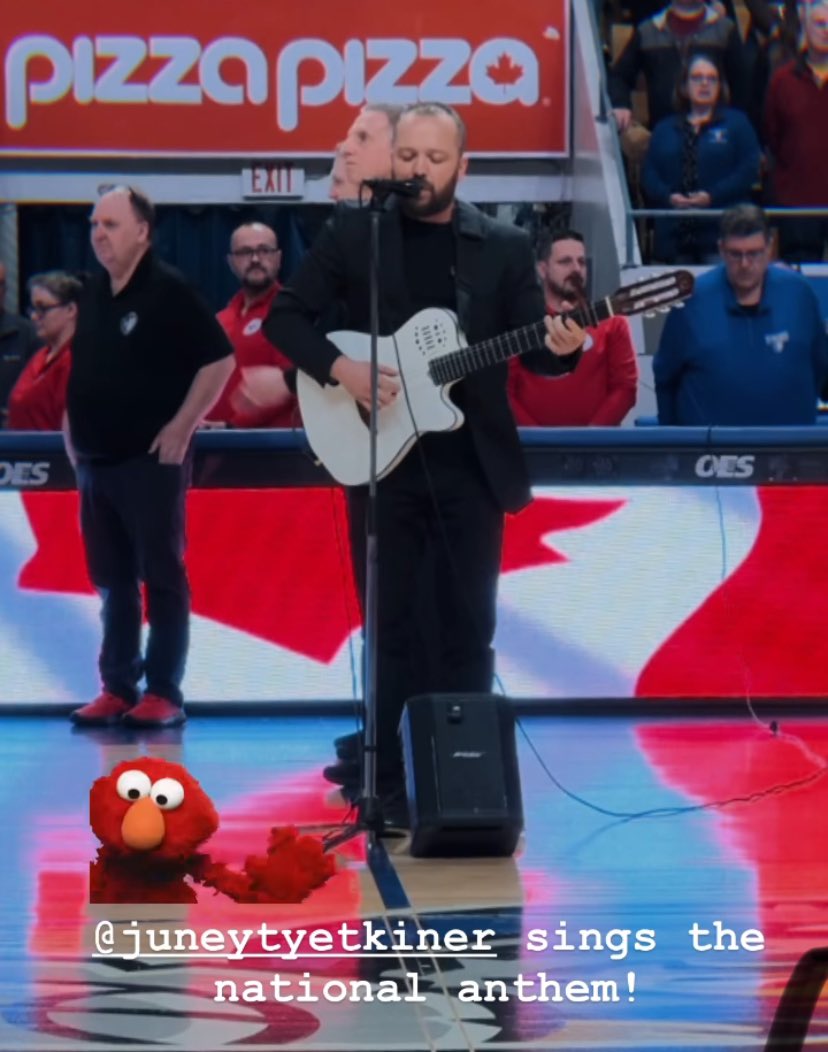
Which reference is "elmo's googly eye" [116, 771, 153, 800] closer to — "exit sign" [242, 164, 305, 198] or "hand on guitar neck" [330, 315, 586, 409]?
"hand on guitar neck" [330, 315, 586, 409]

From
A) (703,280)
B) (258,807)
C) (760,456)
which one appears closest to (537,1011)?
(258,807)

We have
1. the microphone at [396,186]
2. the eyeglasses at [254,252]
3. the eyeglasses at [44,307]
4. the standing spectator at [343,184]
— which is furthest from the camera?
the eyeglasses at [254,252]

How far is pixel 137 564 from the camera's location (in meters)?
7.85

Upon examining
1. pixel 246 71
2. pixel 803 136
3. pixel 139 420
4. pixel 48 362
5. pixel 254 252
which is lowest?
pixel 139 420

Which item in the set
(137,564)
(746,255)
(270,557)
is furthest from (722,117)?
(137,564)

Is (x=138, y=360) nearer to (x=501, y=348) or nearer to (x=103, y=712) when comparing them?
(x=103, y=712)

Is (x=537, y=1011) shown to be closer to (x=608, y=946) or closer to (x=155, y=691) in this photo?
(x=608, y=946)

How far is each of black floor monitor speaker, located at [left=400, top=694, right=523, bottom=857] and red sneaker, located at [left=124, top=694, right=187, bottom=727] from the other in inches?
83.2

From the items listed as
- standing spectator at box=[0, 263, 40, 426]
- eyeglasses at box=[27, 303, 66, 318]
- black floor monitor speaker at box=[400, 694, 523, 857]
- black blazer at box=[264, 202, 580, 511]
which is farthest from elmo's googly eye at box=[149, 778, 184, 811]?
standing spectator at box=[0, 263, 40, 426]

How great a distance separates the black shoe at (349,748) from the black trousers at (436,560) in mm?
305

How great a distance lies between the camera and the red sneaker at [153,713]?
7730 mm

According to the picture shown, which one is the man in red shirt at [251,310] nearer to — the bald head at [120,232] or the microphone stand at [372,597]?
the bald head at [120,232]

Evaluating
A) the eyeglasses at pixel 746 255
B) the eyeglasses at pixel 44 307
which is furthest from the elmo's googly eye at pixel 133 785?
the eyeglasses at pixel 44 307

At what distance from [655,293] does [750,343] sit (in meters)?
2.53
